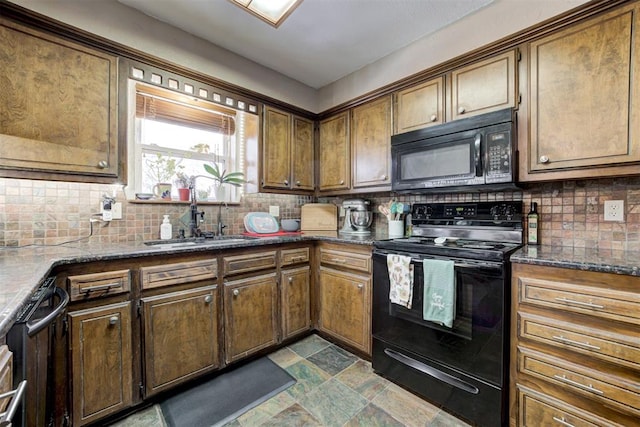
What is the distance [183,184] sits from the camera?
2.29 m

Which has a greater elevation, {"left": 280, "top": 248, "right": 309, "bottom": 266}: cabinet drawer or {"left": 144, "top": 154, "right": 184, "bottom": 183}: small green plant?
{"left": 144, "top": 154, "right": 184, "bottom": 183}: small green plant

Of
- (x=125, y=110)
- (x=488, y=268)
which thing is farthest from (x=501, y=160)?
(x=125, y=110)

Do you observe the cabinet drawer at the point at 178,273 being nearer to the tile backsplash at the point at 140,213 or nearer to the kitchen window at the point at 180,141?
the tile backsplash at the point at 140,213

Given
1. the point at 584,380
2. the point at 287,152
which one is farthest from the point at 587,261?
the point at 287,152

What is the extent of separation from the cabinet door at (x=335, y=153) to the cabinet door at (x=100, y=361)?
6.43 feet

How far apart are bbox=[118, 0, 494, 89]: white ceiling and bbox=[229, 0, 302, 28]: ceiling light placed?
0.80 ft

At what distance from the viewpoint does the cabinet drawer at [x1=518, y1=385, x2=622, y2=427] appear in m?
1.18

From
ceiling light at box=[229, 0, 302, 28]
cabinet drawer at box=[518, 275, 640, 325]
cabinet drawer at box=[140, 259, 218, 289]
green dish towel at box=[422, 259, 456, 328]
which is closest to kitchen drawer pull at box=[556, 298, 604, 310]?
cabinet drawer at box=[518, 275, 640, 325]

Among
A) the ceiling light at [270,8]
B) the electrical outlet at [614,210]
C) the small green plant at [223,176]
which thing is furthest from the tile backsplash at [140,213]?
the ceiling light at [270,8]

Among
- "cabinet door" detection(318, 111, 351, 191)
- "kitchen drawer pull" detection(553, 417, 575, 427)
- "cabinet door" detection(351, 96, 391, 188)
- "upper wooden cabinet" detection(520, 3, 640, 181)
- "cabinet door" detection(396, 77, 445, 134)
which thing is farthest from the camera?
"cabinet door" detection(318, 111, 351, 191)

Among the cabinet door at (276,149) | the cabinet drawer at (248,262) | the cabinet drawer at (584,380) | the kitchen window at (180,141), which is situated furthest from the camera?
the cabinet door at (276,149)

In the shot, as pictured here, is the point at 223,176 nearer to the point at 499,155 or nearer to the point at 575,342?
the point at 499,155

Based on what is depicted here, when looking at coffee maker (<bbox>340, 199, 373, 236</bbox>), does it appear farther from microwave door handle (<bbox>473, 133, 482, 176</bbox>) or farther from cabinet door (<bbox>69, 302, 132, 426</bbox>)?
cabinet door (<bbox>69, 302, 132, 426</bbox>)

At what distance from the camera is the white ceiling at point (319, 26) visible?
1852 millimetres
